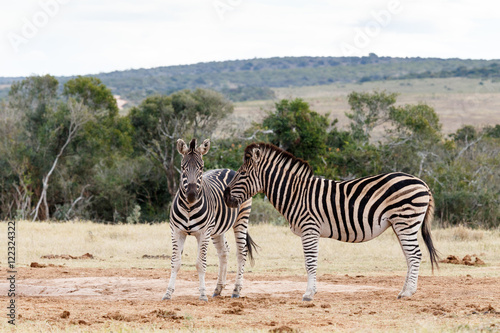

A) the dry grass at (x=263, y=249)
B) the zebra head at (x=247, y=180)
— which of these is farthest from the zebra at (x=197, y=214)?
the dry grass at (x=263, y=249)

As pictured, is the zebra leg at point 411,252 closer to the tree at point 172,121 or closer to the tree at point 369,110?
the tree at point 172,121

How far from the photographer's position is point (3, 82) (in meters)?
119

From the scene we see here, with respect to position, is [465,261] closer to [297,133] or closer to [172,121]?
[297,133]

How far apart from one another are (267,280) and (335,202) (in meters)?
2.66

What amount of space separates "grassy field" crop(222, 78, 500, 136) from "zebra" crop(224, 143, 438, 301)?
44.7 metres

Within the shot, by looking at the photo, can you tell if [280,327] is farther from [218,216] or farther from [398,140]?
[398,140]

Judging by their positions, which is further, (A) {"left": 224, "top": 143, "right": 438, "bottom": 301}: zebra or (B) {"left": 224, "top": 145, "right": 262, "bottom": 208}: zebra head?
(B) {"left": 224, "top": 145, "right": 262, "bottom": 208}: zebra head

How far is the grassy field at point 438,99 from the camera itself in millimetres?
65213

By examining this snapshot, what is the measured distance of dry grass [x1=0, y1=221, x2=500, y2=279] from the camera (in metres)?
14.2

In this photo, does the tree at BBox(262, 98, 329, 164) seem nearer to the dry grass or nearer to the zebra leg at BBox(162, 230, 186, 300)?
the dry grass

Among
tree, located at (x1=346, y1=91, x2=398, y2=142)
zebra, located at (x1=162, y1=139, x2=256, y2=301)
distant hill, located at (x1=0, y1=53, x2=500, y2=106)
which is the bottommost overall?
zebra, located at (x1=162, y1=139, x2=256, y2=301)

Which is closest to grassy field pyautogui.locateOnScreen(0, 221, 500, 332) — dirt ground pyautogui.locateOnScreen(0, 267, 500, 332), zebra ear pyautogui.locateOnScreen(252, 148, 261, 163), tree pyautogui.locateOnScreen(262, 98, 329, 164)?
dirt ground pyautogui.locateOnScreen(0, 267, 500, 332)

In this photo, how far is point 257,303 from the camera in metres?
9.18

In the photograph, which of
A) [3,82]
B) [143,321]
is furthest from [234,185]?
[3,82]
